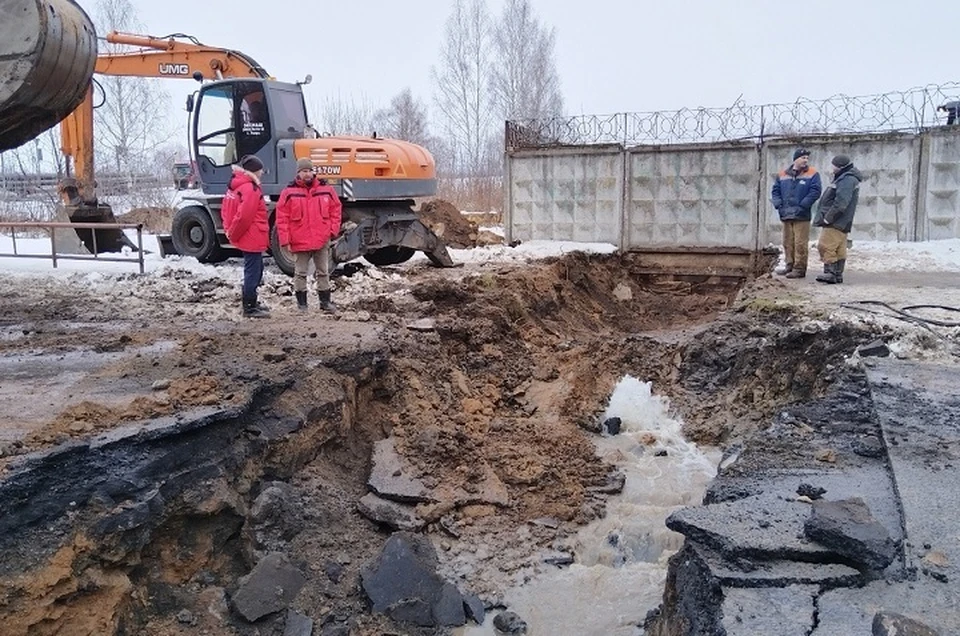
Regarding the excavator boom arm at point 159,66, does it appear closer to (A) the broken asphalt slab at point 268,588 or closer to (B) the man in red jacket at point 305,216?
(B) the man in red jacket at point 305,216

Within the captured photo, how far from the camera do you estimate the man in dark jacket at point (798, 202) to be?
10.1m

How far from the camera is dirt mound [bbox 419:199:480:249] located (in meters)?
15.5

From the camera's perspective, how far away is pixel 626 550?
536 cm

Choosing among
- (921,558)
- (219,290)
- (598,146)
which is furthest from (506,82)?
(921,558)

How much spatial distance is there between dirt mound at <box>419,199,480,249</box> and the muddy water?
28.0 feet

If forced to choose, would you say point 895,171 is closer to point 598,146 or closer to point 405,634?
point 598,146

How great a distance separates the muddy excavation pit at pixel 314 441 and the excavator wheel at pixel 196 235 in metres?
1.61

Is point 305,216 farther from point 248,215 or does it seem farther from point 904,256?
point 904,256

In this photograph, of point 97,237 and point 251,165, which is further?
point 97,237

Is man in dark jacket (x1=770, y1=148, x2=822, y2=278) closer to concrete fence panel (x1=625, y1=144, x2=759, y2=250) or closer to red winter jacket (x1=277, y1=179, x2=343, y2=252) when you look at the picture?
concrete fence panel (x1=625, y1=144, x2=759, y2=250)

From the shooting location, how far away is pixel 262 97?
1035cm

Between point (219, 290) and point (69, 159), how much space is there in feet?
19.7

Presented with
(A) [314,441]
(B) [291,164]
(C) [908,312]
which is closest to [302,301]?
(B) [291,164]

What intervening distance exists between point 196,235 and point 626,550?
28.2ft
